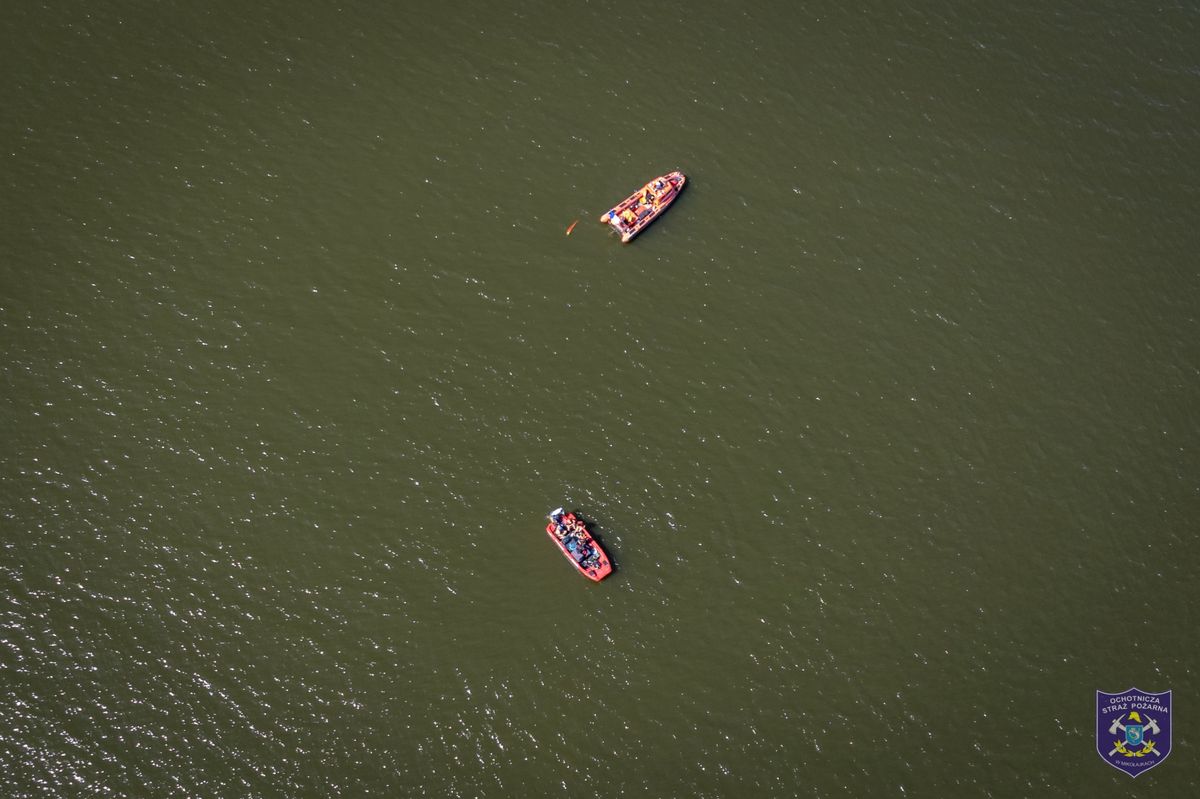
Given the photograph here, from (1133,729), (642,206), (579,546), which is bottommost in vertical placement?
(1133,729)

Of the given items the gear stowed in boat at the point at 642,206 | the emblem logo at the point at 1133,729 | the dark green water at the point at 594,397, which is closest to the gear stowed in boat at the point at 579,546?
the dark green water at the point at 594,397

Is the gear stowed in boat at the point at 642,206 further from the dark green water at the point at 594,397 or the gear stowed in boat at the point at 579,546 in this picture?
the gear stowed in boat at the point at 579,546

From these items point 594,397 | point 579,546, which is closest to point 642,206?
point 594,397

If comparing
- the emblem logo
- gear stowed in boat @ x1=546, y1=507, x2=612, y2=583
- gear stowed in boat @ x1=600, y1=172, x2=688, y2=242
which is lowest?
the emblem logo

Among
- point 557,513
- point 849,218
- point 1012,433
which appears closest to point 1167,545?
point 1012,433

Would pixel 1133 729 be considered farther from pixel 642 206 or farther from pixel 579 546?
pixel 642 206

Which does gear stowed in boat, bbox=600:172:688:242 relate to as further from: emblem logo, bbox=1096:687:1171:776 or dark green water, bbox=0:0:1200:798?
emblem logo, bbox=1096:687:1171:776

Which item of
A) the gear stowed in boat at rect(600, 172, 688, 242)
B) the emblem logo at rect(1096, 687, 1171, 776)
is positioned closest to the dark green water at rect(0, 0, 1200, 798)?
the emblem logo at rect(1096, 687, 1171, 776)
